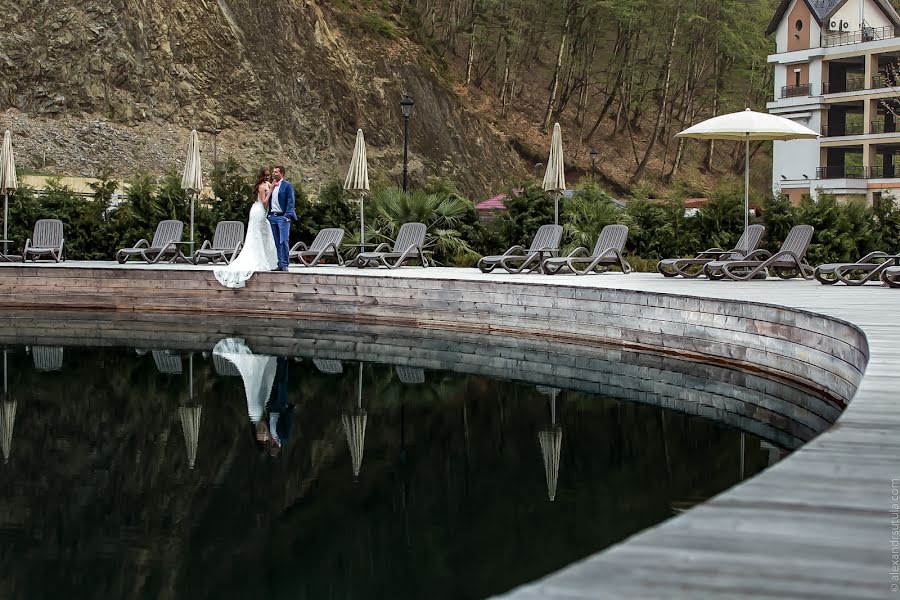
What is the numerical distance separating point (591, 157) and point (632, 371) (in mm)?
47913

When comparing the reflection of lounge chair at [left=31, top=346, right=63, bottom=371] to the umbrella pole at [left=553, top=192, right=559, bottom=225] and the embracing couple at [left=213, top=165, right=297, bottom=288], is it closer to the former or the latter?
the embracing couple at [left=213, top=165, right=297, bottom=288]

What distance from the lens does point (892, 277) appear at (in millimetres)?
12992

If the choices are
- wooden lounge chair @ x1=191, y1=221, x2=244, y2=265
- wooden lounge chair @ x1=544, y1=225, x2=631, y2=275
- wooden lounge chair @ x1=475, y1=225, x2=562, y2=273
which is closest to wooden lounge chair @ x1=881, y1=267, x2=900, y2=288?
wooden lounge chair @ x1=544, y1=225, x2=631, y2=275

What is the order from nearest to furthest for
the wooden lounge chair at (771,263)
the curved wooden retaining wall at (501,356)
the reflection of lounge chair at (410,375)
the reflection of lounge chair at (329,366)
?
the curved wooden retaining wall at (501,356)
the reflection of lounge chair at (410,375)
the reflection of lounge chair at (329,366)
the wooden lounge chair at (771,263)

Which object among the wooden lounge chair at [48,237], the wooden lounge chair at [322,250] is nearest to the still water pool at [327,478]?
the wooden lounge chair at [322,250]

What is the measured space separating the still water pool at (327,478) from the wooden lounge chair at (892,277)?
441 centimetres

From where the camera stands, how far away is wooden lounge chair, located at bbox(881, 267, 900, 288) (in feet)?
42.5

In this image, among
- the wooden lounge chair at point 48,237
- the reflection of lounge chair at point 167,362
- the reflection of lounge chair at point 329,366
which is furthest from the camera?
the wooden lounge chair at point 48,237

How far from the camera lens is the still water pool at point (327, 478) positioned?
16.6 feet

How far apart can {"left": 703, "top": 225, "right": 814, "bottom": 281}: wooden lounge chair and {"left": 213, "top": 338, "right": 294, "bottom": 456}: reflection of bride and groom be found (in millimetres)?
6220

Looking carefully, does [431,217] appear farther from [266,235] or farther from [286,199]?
[266,235]

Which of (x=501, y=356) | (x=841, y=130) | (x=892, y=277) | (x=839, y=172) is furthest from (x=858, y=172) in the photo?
(x=501, y=356)

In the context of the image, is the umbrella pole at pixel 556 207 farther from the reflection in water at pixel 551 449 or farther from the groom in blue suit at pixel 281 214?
the reflection in water at pixel 551 449

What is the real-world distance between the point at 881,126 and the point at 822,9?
266 inches
